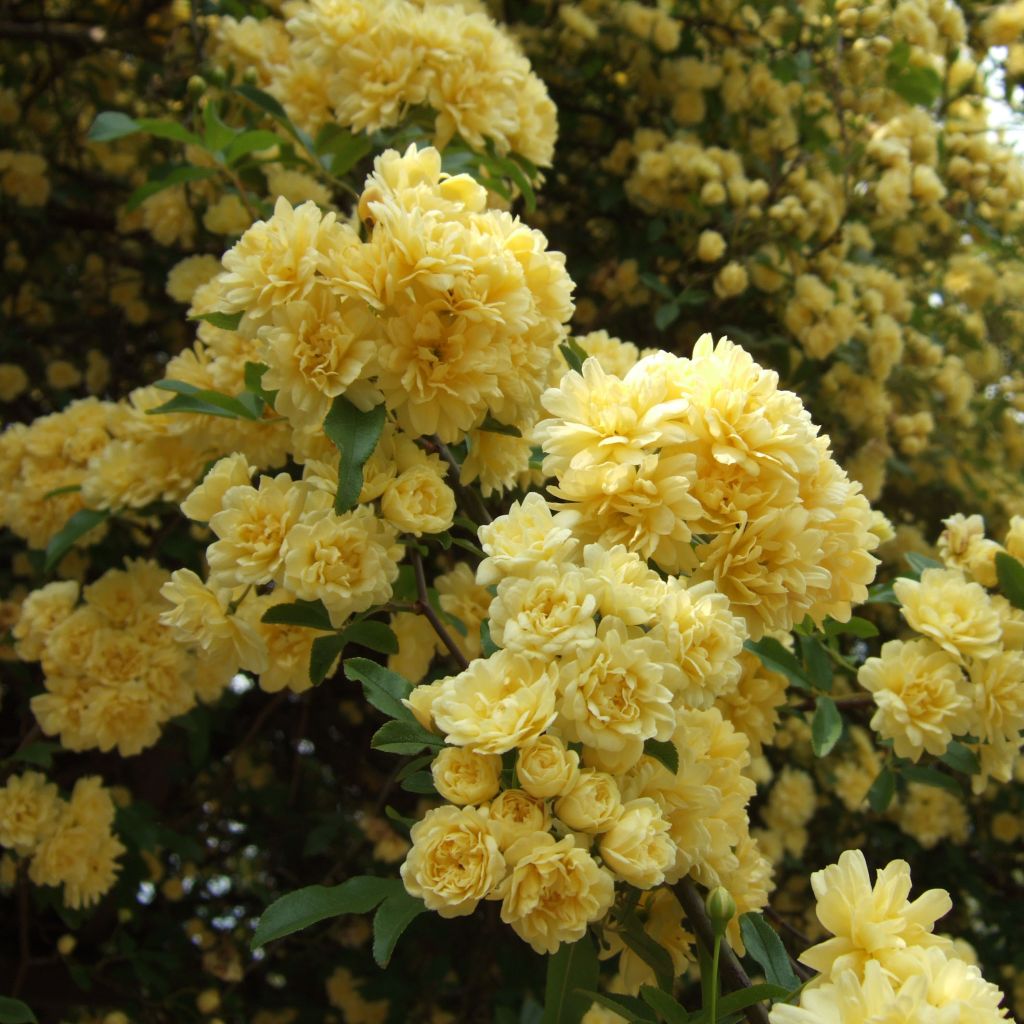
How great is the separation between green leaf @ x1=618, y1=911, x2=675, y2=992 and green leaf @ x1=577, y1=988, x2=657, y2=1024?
0.03m

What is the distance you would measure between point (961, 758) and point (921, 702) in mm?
130

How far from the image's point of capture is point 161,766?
1.94m

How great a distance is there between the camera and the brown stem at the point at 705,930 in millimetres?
801

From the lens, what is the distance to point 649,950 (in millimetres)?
819

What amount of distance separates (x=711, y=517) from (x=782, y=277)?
1.33 m

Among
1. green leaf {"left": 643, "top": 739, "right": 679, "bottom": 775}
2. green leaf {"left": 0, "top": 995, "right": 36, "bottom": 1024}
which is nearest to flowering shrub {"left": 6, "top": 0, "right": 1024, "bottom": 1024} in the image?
green leaf {"left": 643, "top": 739, "right": 679, "bottom": 775}

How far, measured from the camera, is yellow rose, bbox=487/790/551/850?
2.33ft

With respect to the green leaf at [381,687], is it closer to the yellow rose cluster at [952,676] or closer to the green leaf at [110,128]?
the yellow rose cluster at [952,676]

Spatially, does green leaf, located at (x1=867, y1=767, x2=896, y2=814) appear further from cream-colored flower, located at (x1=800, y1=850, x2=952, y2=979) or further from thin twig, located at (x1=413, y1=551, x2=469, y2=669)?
thin twig, located at (x1=413, y1=551, x2=469, y2=669)

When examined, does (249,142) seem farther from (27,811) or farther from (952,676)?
(952,676)

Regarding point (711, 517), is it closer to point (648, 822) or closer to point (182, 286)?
point (648, 822)

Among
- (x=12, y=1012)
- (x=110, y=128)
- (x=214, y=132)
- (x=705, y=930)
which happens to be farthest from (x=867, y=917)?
(x=110, y=128)

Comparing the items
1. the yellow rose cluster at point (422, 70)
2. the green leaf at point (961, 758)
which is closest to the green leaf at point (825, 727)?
the green leaf at point (961, 758)

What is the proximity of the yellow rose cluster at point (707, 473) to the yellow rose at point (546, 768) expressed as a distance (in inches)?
6.9
